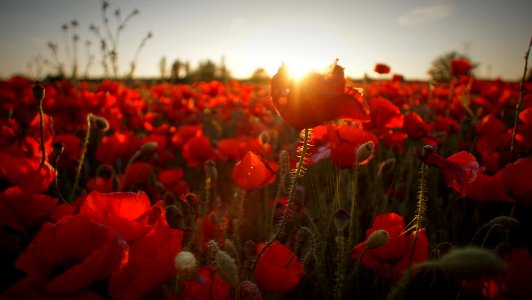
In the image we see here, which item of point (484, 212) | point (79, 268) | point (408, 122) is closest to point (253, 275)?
point (79, 268)

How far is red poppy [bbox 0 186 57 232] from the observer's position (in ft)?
3.12

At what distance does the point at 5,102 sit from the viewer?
316 cm

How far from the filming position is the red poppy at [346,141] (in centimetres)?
133

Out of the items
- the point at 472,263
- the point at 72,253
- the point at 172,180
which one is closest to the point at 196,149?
the point at 172,180

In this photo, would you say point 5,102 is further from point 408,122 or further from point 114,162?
point 408,122

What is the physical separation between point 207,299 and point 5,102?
3.34 meters

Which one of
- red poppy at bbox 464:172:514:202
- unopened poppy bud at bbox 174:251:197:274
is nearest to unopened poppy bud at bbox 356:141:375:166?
red poppy at bbox 464:172:514:202

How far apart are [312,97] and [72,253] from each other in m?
0.58

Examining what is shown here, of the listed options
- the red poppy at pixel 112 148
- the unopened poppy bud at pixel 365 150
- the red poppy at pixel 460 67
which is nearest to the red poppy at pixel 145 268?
the unopened poppy bud at pixel 365 150

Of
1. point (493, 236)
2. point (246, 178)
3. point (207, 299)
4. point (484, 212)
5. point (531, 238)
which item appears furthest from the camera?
point (484, 212)

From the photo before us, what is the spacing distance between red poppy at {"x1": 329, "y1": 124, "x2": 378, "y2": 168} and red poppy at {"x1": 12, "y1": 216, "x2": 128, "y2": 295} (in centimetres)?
92

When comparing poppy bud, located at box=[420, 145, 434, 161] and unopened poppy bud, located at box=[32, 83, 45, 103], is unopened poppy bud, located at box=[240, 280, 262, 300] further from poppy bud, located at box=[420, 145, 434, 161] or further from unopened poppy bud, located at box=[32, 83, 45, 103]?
unopened poppy bud, located at box=[32, 83, 45, 103]

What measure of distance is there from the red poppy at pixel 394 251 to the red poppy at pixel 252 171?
0.39 metres

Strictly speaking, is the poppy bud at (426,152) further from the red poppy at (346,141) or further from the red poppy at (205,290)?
the red poppy at (205,290)
